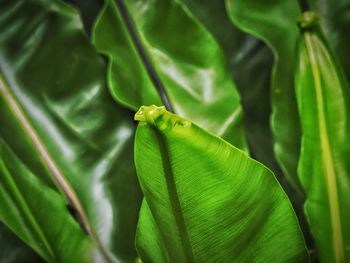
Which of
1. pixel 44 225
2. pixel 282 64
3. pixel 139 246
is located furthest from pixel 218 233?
pixel 282 64

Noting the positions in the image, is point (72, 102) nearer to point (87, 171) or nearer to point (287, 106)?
point (87, 171)

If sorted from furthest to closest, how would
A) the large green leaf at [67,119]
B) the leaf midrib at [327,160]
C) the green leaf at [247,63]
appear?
the green leaf at [247,63]
the large green leaf at [67,119]
the leaf midrib at [327,160]

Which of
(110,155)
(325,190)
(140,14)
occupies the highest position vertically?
(140,14)

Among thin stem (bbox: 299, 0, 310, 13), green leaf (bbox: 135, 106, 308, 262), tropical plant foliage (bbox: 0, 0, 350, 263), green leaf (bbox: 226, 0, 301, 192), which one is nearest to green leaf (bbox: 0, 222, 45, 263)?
tropical plant foliage (bbox: 0, 0, 350, 263)

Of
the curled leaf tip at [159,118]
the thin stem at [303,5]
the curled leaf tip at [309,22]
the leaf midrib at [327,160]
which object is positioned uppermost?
the curled leaf tip at [159,118]

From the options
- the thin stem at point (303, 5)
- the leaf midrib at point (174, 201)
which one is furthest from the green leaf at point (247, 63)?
the leaf midrib at point (174, 201)

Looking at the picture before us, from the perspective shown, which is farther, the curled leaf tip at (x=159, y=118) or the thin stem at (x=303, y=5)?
the thin stem at (x=303, y=5)

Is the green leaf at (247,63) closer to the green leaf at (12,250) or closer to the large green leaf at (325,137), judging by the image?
the large green leaf at (325,137)

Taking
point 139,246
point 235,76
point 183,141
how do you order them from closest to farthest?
1. point 183,141
2. point 139,246
3. point 235,76
